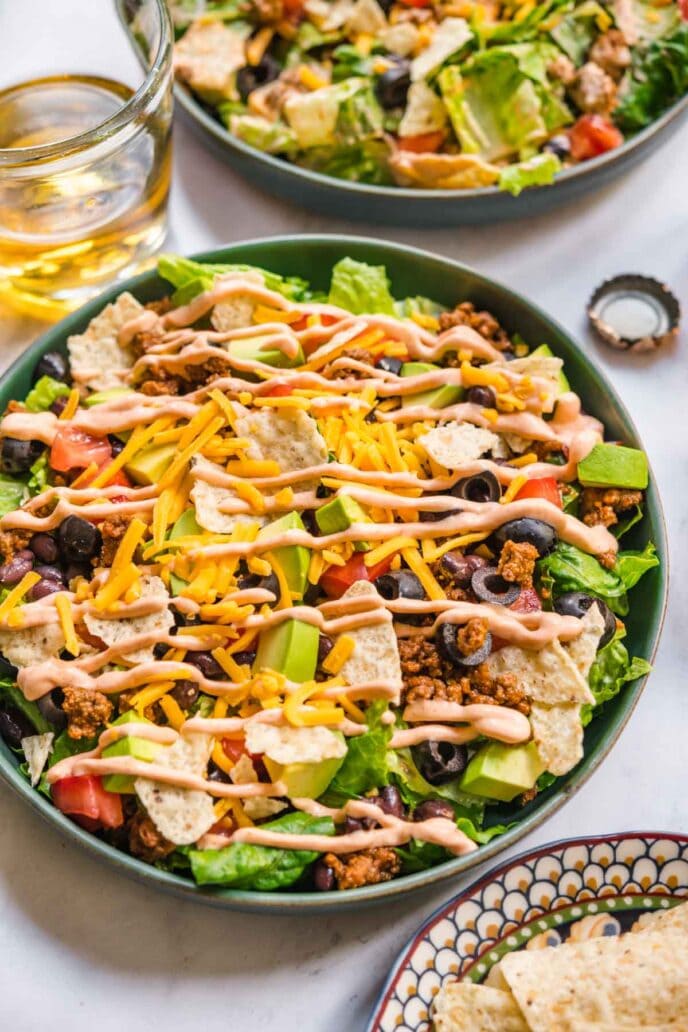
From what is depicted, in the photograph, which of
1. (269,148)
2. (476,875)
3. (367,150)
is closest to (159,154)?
(269,148)

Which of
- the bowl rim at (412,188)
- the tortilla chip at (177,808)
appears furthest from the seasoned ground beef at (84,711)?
the bowl rim at (412,188)

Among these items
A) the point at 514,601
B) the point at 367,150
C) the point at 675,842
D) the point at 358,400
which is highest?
the point at 367,150

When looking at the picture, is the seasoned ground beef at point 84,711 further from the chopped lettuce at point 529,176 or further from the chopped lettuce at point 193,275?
the chopped lettuce at point 529,176

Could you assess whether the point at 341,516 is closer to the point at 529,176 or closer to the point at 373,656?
the point at 373,656

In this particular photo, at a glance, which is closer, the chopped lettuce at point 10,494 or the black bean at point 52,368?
the chopped lettuce at point 10,494

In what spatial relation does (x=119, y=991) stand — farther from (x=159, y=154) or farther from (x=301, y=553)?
(x=159, y=154)
